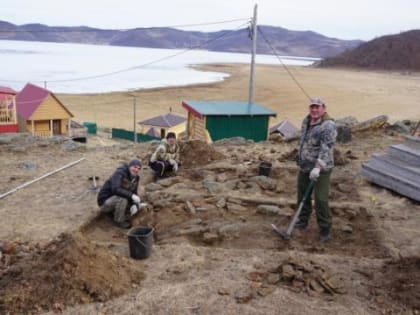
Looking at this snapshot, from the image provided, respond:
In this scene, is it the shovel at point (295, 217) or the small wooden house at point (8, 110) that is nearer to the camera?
the shovel at point (295, 217)

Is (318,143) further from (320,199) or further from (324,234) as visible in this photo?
(324,234)

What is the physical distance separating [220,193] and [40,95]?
70.5 feet

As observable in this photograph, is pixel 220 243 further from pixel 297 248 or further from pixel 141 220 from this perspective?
pixel 141 220

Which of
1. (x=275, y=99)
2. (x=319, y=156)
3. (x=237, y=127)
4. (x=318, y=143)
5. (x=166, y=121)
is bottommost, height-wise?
(x=166, y=121)

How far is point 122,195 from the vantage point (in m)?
6.20

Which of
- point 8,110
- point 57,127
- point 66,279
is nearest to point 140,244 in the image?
point 66,279

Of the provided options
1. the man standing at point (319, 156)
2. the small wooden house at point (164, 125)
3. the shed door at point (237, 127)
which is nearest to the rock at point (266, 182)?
the man standing at point (319, 156)

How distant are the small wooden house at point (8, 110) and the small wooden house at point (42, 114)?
263 cm

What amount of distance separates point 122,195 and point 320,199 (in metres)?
2.74

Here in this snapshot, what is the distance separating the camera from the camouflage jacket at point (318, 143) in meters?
5.28

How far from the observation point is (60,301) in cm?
399

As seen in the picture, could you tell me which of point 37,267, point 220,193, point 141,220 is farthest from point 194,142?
point 37,267

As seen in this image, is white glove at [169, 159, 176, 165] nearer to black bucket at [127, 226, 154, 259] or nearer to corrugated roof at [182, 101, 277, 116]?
black bucket at [127, 226, 154, 259]

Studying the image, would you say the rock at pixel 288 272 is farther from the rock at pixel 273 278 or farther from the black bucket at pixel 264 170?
the black bucket at pixel 264 170
